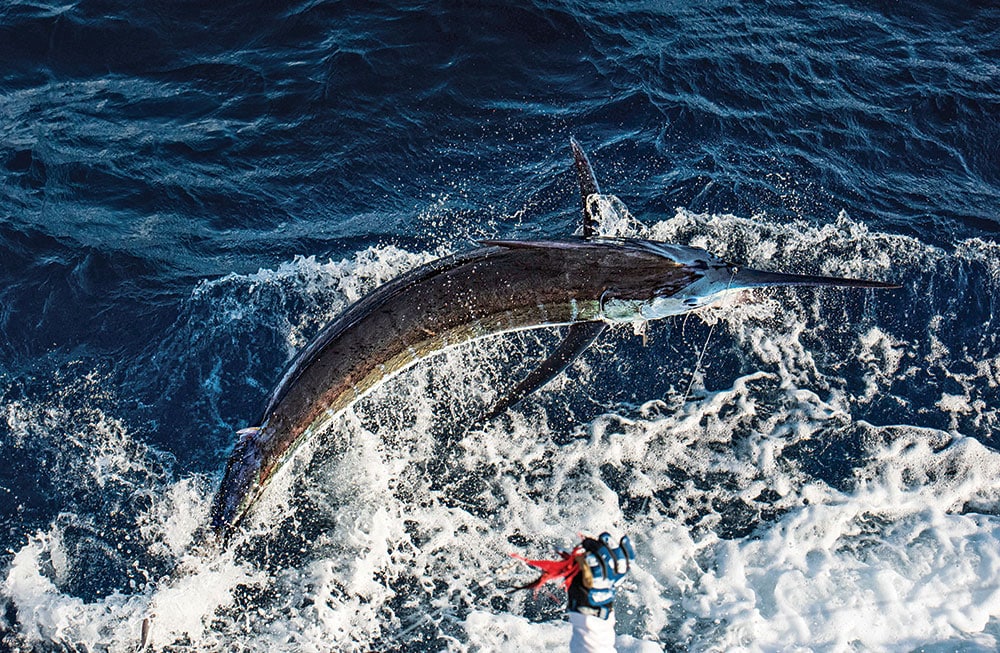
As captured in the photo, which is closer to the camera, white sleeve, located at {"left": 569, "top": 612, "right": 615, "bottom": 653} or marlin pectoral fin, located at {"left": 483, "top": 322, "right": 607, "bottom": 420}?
white sleeve, located at {"left": 569, "top": 612, "right": 615, "bottom": 653}

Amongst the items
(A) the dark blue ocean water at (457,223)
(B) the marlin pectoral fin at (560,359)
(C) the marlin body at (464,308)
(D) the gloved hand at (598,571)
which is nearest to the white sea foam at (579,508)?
(A) the dark blue ocean water at (457,223)

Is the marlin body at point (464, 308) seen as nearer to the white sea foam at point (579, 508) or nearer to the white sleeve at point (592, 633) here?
the white sea foam at point (579, 508)

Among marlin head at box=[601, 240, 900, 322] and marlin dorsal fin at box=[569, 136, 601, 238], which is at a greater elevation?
marlin dorsal fin at box=[569, 136, 601, 238]

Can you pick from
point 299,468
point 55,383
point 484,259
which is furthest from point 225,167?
point 484,259

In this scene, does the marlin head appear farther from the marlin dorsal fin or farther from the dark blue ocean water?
the dark blue ocean water

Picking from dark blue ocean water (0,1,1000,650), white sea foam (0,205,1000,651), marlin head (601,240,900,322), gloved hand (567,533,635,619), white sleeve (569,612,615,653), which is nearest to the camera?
gloved hand (567,533,635,619)

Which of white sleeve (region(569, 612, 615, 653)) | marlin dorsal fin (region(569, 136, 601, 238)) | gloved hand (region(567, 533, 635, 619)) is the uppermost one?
marlin dorsal fin (region(569, 136, 601, 238))

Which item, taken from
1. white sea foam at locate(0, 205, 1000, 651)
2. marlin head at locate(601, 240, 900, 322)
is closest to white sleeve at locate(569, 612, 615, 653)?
white sea foam at locate(0, 205, 1000, 651)

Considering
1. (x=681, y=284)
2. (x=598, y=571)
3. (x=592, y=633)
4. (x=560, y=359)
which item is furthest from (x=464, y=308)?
(x=592, y=633)
